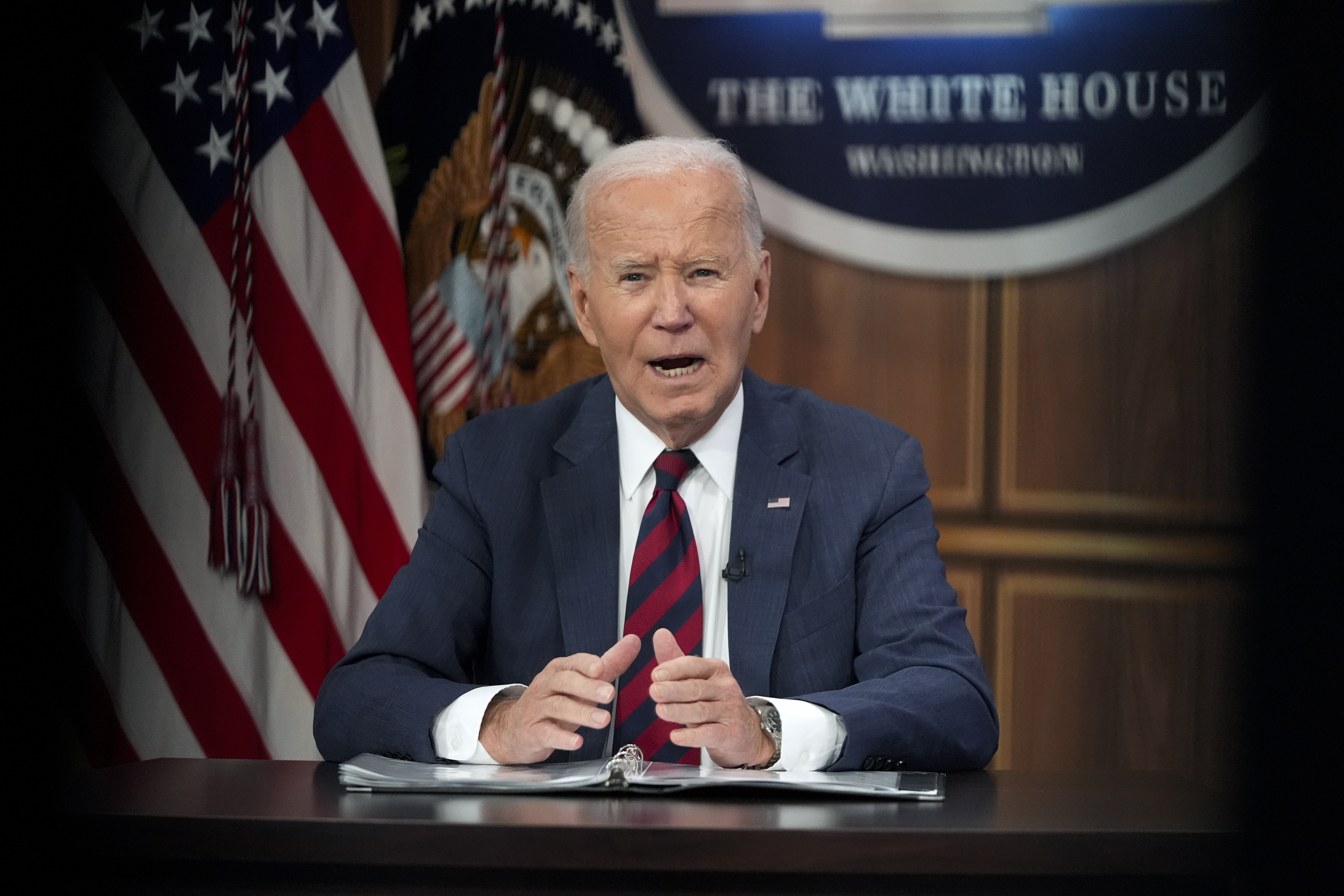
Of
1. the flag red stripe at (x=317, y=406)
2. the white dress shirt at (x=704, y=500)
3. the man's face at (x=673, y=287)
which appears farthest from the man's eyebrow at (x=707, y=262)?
the flag red stripe at (x=317, y=406)

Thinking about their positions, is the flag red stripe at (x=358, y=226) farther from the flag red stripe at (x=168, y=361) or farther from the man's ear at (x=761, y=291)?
the man's ear at (x=761, y=291)

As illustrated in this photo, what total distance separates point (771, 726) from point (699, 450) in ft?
1.90

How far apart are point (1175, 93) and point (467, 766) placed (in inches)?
88.1

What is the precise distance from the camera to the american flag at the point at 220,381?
270cm

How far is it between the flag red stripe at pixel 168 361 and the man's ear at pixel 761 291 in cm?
122

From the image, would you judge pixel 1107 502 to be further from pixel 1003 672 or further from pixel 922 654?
pixel 922 654

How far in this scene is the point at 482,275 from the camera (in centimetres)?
283

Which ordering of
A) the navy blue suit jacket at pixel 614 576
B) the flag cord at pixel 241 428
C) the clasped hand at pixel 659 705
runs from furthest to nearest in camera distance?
the flag cord at pixel 241 428
the navy blue suit jacket at pixel 614 576
the clasped hand at pixel 659 705

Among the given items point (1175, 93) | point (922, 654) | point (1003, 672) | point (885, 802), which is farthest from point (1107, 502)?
point (885, 802)

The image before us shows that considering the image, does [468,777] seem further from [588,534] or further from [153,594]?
[153,594]

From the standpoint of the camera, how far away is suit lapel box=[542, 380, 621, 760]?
6.29 feet

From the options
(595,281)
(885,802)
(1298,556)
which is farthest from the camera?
(595,281)

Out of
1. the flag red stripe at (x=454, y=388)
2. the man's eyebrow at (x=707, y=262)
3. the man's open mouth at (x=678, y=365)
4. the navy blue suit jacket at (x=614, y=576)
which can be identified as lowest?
the navy blue suit jacket at (x=614, y=576)

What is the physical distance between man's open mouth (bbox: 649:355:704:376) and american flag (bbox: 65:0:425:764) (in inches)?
37.9
